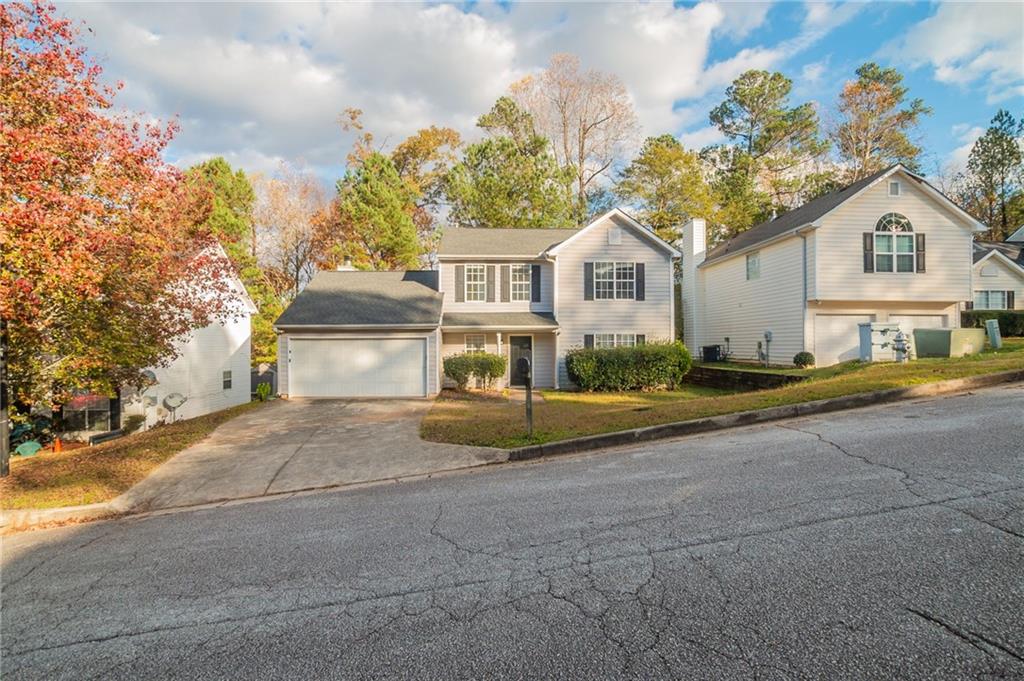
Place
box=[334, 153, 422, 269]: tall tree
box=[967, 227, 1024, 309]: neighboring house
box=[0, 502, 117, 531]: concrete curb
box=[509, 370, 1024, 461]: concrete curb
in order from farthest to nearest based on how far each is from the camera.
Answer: box=[334, 153, 422, 269]: tall tree → box=[967, 227, 1024, 309]: neighboring house → box=[509, 370, 1024, 461]: concrete curb → box=[0, 502, 117, 531]: concrete curb

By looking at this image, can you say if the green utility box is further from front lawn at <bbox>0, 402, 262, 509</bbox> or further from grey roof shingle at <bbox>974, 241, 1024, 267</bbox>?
front lawn at <bbox>0, 402, 262, 509</bbox>

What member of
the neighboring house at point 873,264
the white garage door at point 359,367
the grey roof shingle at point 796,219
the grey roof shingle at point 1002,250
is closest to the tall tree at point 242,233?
the white garage door at point 359,367

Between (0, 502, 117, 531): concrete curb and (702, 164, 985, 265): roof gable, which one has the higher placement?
(702, 164, 985, 265): roof gable

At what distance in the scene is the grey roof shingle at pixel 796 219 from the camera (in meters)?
18.4

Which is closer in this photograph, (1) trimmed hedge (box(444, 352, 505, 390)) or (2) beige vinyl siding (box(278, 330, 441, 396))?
(2) beige vinyl siding (box(278, 330, 441, 396))

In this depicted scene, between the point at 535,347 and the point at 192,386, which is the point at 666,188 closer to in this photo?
the point at 535,347

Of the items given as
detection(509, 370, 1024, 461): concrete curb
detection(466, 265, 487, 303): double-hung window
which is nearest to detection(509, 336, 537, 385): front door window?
detection(466, 265, 487, 303): double-hung window

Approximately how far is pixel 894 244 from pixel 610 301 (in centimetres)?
1034

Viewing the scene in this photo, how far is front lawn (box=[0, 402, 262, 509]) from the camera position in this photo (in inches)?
235

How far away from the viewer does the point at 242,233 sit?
24.5 meters

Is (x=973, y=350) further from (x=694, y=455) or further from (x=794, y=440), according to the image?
(x=694, y=455)

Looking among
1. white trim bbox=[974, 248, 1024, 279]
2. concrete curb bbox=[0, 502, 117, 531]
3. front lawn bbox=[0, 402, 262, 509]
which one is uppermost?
white trim bbox=[974, 248, 1024, 279]

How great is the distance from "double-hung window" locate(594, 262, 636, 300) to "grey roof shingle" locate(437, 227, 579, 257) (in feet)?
7.78

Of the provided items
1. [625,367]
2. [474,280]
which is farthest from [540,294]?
[625,367]
